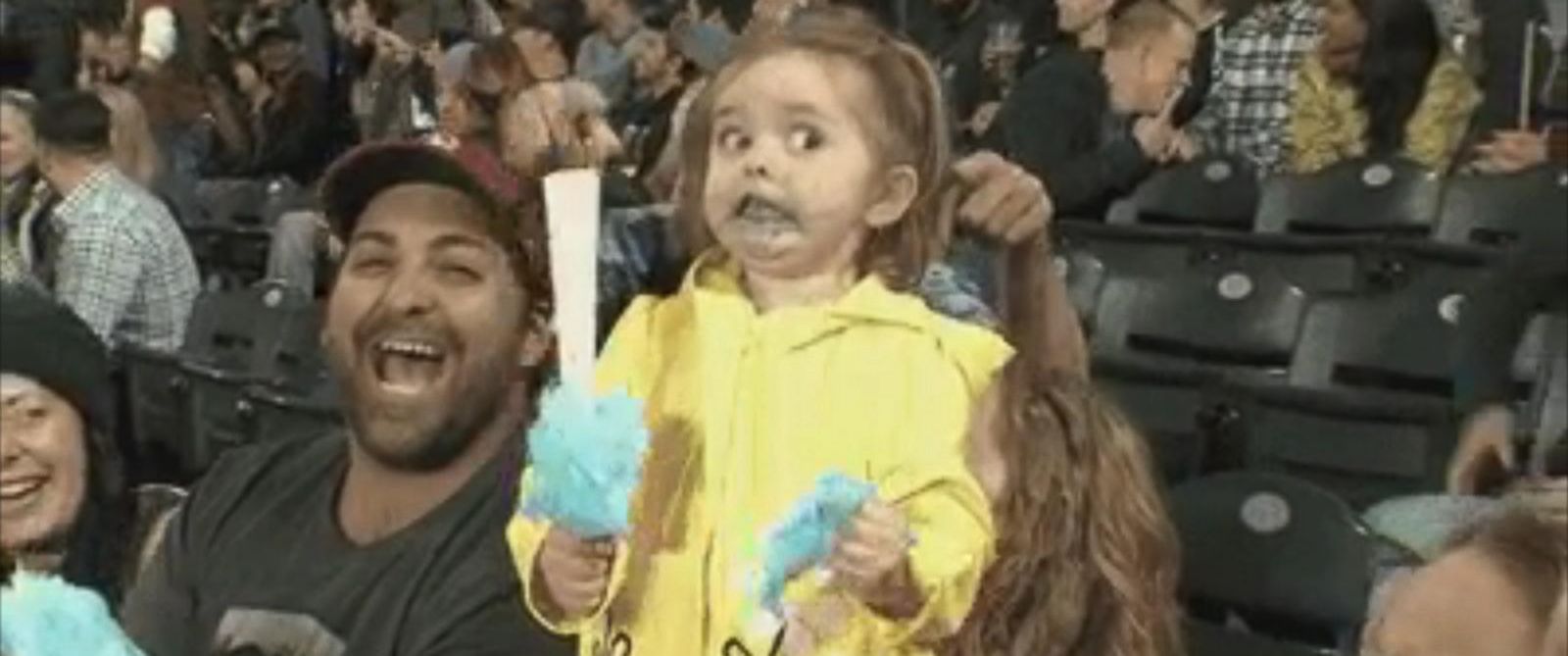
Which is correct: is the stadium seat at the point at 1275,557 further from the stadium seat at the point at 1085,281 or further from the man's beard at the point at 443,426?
the stadium seat at the point at 1085,281

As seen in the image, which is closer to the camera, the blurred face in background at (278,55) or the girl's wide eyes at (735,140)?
the girl's wide eyes at (735,140)

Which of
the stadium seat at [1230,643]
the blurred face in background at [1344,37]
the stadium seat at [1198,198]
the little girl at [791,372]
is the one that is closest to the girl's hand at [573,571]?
the little girl at [791,372]

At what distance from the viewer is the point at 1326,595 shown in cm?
276

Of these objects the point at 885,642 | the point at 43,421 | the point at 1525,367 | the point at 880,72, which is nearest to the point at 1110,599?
the point at 885,642

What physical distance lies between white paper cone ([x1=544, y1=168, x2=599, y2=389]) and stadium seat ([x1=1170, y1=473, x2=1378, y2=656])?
3.38 feet

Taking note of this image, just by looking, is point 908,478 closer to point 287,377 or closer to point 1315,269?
point 287,377

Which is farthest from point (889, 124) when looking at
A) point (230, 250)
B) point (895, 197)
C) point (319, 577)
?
point (230, 250)

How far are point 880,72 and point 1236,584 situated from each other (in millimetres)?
865

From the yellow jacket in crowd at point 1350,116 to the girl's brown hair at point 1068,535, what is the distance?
450cm

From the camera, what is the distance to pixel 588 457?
1939mm

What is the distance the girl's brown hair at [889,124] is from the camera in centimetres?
218

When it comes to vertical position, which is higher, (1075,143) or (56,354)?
(56,354)

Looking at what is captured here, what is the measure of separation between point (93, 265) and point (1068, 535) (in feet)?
10.8

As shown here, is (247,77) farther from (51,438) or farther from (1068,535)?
(1068,535)
